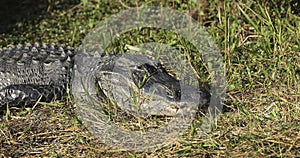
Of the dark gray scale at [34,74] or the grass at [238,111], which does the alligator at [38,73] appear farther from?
the grass at [238,111]

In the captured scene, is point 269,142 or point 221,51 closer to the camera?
point 269,142

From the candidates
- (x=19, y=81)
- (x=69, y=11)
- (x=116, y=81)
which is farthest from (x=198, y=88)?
(x=69, y=11)

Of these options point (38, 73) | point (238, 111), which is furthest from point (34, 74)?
point (238, 111)

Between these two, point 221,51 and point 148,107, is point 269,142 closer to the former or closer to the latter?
point 148,107

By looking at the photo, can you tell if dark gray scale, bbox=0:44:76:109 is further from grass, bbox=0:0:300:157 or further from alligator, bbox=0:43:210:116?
grass, bbox=0:0:300:157

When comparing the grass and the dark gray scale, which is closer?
the grass

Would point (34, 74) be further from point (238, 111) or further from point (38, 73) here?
point (238, 111)

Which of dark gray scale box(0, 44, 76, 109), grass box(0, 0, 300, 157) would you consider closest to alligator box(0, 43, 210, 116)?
dark gray scale box(0, 44, 76, 109)
